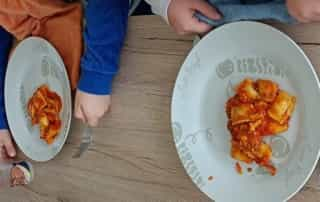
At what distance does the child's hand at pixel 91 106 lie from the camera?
1.03 m

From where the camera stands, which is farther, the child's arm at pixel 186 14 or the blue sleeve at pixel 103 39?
the blue sleeve at pixel 103 39

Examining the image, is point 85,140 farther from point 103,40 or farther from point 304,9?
point 304,9

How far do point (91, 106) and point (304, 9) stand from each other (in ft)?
1.36

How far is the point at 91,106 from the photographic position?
1.03 metres

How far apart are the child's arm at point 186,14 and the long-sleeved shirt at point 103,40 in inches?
4.5

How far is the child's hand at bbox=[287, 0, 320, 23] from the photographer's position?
0.75m

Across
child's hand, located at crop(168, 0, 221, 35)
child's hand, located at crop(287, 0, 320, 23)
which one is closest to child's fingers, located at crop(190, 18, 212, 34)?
child's hand, located at crop(168, 0, 221, 35)

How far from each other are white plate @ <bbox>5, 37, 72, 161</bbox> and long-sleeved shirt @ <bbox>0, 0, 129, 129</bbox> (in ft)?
0.26

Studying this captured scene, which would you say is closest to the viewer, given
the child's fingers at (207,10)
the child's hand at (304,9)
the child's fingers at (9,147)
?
the child's hand at (304,9)

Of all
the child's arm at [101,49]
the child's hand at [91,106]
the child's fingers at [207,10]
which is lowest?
the child's hand at [91,106]

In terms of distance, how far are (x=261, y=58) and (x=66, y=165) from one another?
1.45 feet

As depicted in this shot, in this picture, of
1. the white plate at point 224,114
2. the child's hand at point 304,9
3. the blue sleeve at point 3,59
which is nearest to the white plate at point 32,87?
the blue sleeve at point 3,59

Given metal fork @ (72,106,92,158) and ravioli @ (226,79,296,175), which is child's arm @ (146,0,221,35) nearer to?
ravioli @ (226,79,296,175)

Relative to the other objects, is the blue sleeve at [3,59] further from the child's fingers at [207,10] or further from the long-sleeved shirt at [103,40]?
the child's fingers at [207,10]
